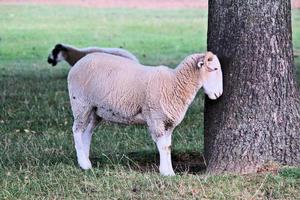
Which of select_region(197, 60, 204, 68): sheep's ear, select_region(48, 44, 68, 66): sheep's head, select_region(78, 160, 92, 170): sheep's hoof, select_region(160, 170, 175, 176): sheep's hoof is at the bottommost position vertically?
select_region(48, 44, 68, 66): sheep's head

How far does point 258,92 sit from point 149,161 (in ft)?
4.89

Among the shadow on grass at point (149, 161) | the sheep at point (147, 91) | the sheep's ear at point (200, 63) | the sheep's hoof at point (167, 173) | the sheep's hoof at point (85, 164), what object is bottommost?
the shadow on grass at point (149, 161)

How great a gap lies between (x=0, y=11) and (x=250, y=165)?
22.3 meters

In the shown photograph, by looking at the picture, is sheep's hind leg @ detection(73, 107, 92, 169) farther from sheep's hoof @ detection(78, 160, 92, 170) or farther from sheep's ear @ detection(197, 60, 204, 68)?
sheep's ear @ detection(197, 60, 204, 68)

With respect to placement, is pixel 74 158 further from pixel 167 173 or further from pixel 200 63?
pixel 200 63

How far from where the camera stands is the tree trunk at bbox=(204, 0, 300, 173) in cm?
671

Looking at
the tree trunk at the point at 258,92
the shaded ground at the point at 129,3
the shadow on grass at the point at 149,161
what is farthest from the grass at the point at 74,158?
the shaded ground at the point at 129,3

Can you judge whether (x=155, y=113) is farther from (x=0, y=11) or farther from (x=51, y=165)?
(x=0, y=11)

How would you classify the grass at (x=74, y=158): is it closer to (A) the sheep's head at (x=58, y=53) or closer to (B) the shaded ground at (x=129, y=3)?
(A) the sheep's head at (x=58, y=53)

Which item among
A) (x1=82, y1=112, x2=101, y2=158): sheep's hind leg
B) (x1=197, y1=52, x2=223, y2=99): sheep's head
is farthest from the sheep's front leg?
(x1=82, y1=112, x2=101, y2=158): sheep's hind leg

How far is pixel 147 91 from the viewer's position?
6.90 m

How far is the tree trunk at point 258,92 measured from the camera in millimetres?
6711

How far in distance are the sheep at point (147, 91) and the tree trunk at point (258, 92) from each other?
0.63ft

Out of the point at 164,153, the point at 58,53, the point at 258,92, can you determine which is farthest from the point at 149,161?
the point at 58,53
